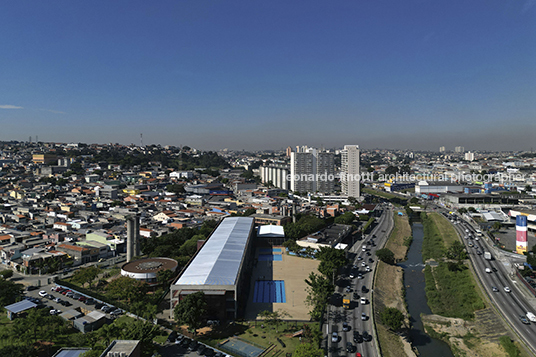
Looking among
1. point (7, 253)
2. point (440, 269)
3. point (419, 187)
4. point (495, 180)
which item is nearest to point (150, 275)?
point (7, 253)

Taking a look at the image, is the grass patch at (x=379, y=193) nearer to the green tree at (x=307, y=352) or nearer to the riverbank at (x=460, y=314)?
the riverbank at (x=460, y=314)

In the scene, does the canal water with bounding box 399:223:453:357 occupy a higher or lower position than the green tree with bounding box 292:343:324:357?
lower

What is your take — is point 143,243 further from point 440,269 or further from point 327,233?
point 440,269

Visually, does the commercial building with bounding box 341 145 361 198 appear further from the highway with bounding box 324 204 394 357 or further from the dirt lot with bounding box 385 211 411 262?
the highway with bounding box 324 204 394 357

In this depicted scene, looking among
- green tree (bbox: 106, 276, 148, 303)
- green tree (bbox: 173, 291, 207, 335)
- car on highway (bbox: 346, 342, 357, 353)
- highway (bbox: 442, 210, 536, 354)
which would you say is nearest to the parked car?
green tree (bbox: 106, 276, 148, 303)

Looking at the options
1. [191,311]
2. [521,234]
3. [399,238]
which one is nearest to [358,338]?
[191,311]

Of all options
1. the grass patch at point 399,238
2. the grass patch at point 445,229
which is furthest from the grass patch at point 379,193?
the grass patch at point 399,238
